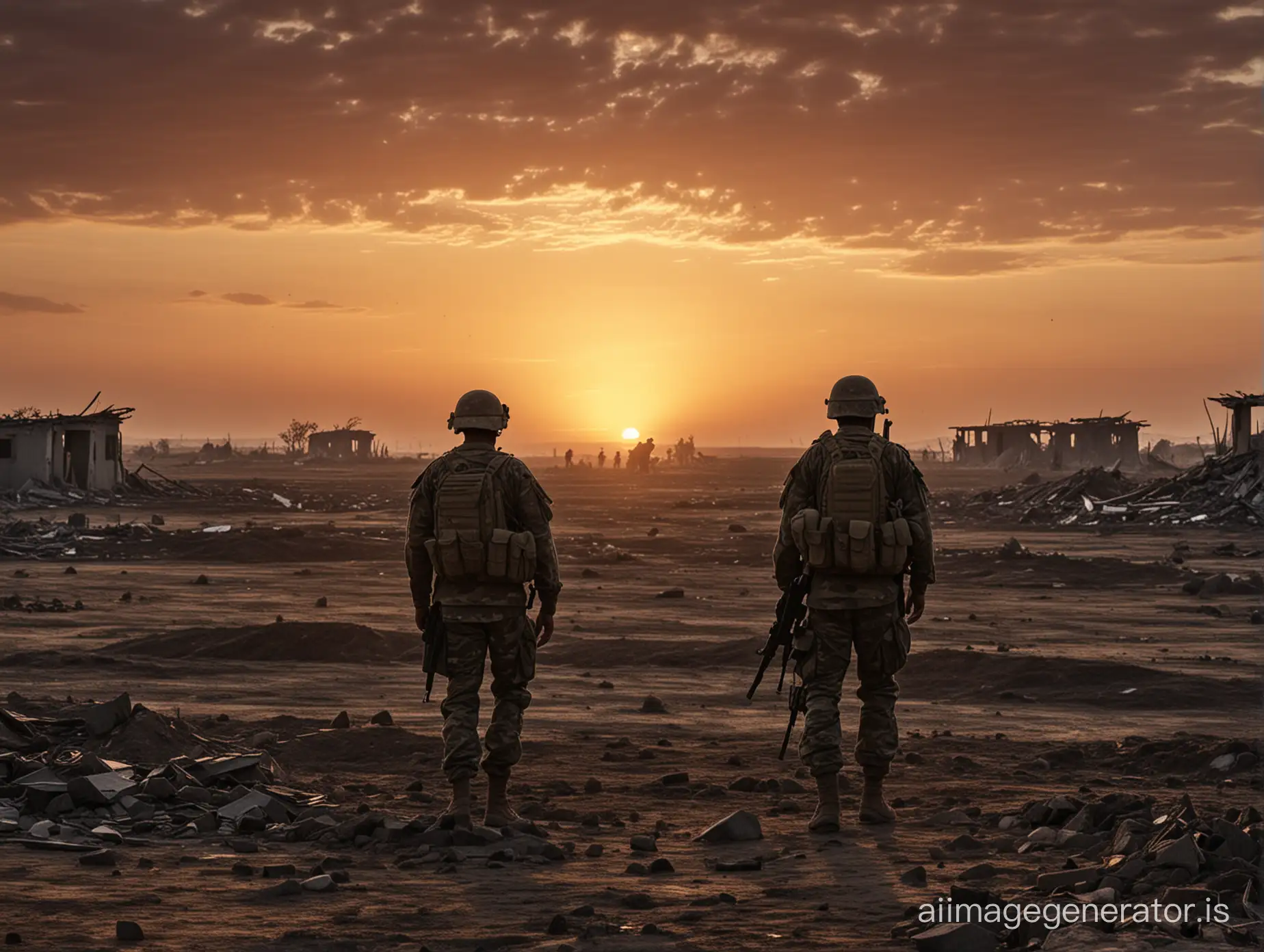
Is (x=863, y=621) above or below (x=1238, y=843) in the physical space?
above

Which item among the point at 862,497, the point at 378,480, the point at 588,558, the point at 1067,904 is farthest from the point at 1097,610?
the point at 378,480

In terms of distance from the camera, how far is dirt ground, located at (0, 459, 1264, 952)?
19.2 feet

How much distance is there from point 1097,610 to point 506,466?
1408 centimetres

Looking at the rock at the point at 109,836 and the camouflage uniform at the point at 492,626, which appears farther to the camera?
the camouflage uniform at the point at 492,626

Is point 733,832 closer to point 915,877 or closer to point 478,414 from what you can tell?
point 915,877

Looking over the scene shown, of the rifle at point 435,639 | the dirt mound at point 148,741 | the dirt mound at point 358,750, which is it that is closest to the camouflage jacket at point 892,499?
the rifle at point 435,639

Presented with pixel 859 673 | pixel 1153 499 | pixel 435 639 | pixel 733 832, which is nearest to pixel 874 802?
pixel 859 673

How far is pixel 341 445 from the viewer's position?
360ft

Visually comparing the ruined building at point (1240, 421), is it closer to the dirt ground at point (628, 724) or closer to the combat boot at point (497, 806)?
the dirt ground at point (628, 724)

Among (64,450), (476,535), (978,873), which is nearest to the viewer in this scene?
(978,873)

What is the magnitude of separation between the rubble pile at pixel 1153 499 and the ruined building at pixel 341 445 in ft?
230

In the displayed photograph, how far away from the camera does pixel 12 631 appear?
16.7 meters

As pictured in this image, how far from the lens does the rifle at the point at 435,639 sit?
24.5 ft

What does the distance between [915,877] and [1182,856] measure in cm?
112
